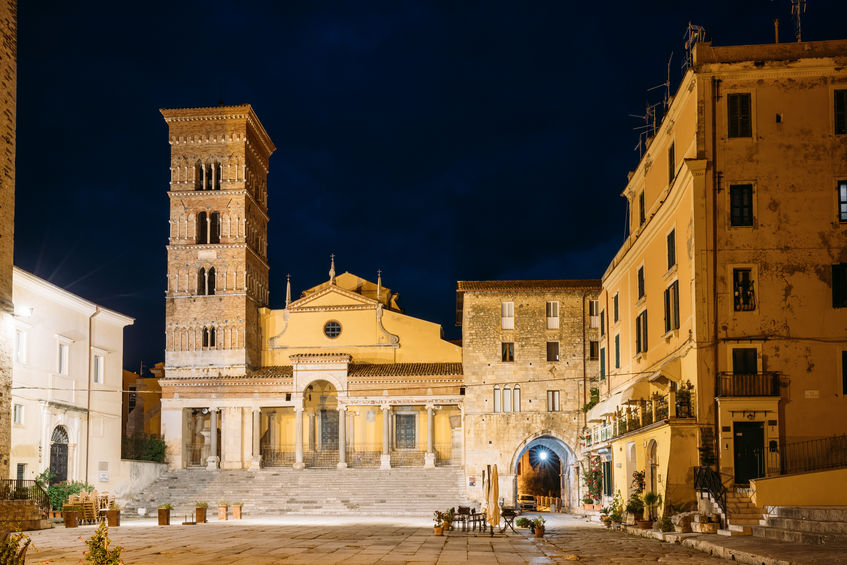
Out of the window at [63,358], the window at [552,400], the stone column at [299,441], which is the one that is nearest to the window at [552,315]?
the window at [552,400]

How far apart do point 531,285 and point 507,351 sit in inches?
143

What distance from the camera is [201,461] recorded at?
54.0 m

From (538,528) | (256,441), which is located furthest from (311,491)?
(538,528)

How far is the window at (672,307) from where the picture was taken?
2767 cm

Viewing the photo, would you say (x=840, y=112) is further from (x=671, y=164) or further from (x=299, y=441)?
(x=299, y=441)

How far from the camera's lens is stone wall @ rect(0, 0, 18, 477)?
2994cm

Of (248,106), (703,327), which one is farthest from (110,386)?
(703,327)

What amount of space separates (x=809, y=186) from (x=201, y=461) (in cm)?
3870

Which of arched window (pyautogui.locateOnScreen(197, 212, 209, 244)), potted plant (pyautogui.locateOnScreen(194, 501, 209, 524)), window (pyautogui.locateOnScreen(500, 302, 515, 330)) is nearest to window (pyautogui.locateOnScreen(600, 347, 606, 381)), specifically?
window (pyautogui.locateOnScreen(500, 302, 515, 330))

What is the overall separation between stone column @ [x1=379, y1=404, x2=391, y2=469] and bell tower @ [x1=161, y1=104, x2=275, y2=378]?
28.7 ft

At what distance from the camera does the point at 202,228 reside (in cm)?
5675

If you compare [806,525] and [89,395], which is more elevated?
[89,395]

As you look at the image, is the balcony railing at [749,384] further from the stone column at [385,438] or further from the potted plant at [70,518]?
the stone column at [385,438]

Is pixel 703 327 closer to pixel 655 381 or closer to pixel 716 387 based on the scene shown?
pixel 716 387
